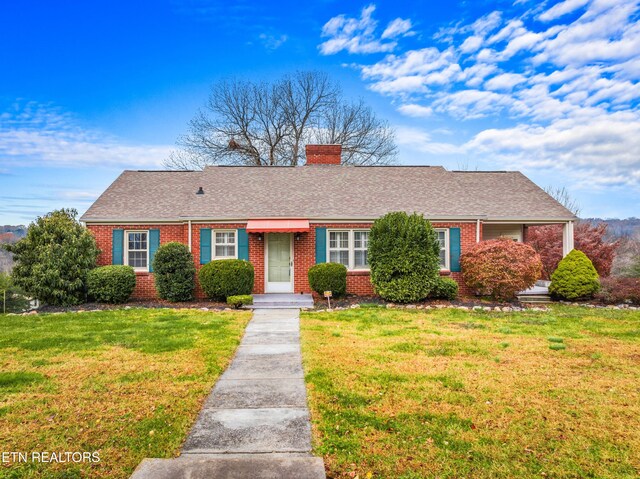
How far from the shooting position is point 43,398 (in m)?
5.05

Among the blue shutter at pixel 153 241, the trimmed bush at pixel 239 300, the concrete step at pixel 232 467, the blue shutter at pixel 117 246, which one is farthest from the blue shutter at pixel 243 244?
the concrete step at pixel 232 467

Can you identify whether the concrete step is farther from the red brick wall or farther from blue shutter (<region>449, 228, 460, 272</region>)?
blue shutter (<region>449, 228, 460, 272</region>)

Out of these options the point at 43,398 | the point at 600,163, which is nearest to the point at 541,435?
the point at 43,398

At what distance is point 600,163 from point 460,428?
1993 centimetres

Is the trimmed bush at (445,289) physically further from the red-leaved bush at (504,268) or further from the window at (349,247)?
the window at (349,247)

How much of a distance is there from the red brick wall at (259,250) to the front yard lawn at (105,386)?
493 cm

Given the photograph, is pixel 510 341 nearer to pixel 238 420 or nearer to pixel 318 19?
pixel 238 420

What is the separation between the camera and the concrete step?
3.27 m

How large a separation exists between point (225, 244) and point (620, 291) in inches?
556

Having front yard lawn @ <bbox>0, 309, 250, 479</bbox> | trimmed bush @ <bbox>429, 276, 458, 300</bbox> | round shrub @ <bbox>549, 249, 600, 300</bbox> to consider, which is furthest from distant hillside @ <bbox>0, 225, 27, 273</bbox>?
round shrub @ <bbox>549, 249, 600, 300</bbox>

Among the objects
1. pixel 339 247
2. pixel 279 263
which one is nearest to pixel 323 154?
pixel 339 247

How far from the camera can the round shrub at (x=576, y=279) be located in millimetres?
14320

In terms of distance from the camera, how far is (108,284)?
43.5ft

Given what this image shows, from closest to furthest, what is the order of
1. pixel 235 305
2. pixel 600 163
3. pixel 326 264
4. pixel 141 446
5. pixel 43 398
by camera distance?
1. pixel 141 446
2. pixel 43 398
3. pixel 235 305
4. pixel 326 264
5. pixel 600 163
